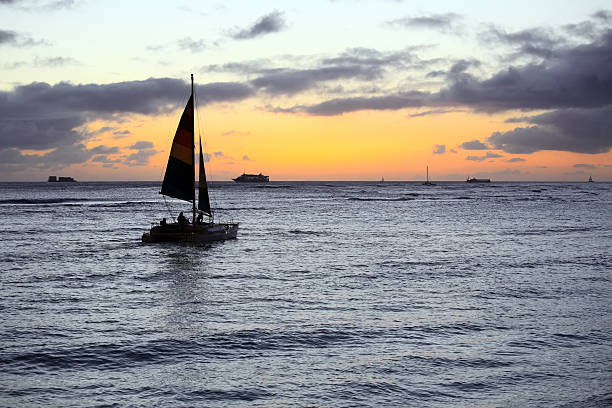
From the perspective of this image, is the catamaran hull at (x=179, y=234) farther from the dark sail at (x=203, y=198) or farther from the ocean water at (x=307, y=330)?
the ocean water at (x=307, y=330)

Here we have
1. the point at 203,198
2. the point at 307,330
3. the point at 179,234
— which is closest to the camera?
the point at 307,330

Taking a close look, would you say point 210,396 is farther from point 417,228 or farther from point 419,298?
point 417,228

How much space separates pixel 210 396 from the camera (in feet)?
45.0

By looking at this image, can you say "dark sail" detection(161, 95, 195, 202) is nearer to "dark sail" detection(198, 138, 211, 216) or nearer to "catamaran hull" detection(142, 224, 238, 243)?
"dark sail" detection(198, 138, 211, 216)

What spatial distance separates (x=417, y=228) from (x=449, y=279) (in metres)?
34.7

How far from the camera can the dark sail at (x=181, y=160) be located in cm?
4719

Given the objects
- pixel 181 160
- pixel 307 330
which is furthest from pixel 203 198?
pixel 307 330

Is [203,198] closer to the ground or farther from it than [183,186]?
closer to the ground

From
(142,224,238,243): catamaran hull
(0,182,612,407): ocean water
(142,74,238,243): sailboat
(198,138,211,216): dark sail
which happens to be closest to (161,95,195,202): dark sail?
(142,74,238,243): sailboat

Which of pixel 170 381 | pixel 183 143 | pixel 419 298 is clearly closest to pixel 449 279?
pixel 419 298

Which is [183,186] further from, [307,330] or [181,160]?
[307,330]

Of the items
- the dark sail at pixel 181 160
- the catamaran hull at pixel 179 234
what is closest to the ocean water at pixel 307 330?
the catamaran hull at pixel 179 234

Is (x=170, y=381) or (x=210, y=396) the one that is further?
(x=170, y=381)

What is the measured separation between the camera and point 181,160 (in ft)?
157
